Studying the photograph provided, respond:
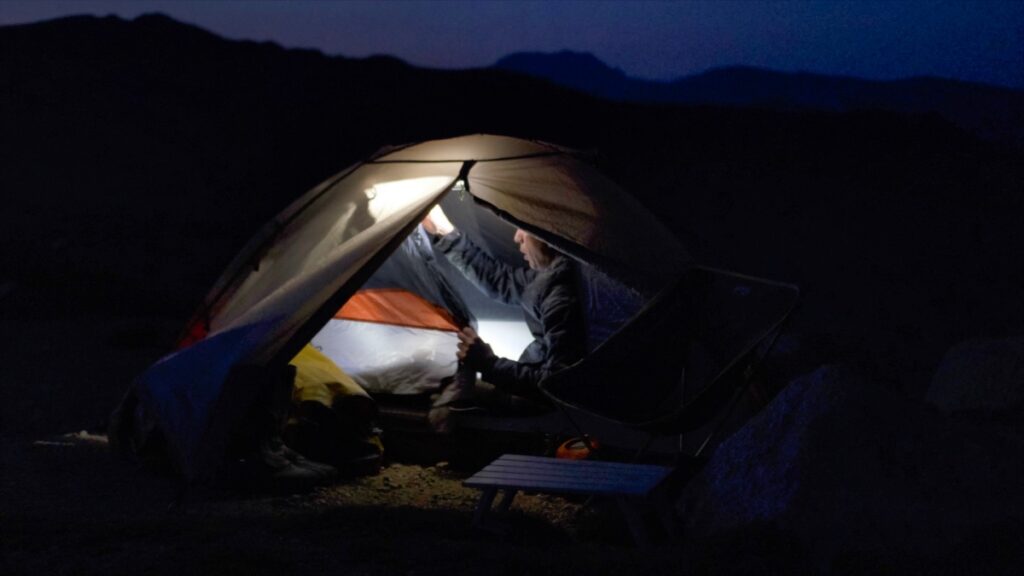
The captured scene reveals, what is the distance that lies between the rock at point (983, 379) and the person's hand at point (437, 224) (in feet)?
10.8

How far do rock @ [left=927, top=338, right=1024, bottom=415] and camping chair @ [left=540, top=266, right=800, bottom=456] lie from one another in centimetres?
191

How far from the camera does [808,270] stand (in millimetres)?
14867

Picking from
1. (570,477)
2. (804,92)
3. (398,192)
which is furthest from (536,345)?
(804,92)

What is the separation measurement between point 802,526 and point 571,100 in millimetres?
30112

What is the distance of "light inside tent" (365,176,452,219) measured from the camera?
5.14 m

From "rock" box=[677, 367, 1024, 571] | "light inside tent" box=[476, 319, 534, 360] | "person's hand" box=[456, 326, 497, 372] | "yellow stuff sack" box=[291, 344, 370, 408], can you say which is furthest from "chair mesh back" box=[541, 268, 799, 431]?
"light inside tent" box=[476, 319, 534, 360]

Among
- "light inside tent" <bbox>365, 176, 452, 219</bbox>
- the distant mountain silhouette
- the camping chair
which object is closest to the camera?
the camping chair

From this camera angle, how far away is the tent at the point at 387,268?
14.7 feet

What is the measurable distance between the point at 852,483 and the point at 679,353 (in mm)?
1578

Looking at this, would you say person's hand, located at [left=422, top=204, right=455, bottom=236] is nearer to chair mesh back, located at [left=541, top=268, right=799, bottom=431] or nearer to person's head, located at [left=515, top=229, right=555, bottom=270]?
person's head, located at [left=515, top=229, right=555, bottom=270]

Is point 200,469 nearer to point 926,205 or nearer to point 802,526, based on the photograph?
point 802,526

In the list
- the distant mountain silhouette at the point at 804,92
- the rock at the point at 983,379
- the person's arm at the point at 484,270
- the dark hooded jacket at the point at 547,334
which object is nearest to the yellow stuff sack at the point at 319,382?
the dark hooded jacket at the point at 547,334

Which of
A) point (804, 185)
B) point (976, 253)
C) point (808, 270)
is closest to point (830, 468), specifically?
point (808, 270)

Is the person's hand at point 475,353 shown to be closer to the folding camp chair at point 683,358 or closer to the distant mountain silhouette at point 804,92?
the folding camp chair at point 683,358
